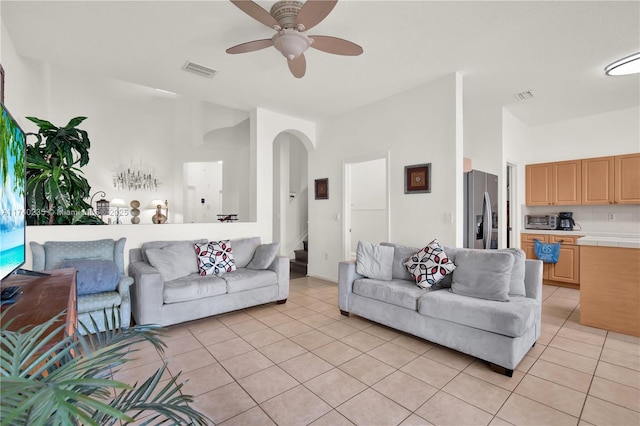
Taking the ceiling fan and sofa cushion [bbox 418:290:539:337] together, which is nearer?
the ceiling fan

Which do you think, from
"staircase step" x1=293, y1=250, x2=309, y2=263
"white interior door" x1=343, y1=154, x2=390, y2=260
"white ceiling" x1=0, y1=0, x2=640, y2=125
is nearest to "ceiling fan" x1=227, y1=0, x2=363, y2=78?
"white ceiling" x1=0, y1=0, x2=640, y2=125

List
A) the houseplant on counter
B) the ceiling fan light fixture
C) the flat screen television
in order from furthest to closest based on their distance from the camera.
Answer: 1. the houseplant on counter
2. the ceiling fan light fixture
3. the flat screen television

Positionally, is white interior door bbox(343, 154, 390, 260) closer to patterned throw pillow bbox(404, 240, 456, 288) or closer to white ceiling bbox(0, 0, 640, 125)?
white ceiling bbox(0, 0, 640, 125)

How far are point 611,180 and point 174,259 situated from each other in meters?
6.31

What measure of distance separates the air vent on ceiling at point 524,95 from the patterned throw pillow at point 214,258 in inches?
177

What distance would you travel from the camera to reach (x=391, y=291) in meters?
2.97

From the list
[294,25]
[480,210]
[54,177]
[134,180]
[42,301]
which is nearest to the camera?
[42,301]

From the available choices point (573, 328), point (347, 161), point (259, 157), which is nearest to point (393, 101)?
point (347, 161)

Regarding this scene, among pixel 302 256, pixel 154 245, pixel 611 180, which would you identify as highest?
pixel 611 180

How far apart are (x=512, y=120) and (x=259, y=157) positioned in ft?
14.0

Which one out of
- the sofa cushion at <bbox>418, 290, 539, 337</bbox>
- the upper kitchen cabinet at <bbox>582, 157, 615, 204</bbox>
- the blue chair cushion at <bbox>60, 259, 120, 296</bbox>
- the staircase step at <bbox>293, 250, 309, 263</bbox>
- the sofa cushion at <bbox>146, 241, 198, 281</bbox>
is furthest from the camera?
the staircase step at <bbox>293, 250, 309, 263</bbox>

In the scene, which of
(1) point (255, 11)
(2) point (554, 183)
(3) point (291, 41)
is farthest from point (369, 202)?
(1) point (255, 11)

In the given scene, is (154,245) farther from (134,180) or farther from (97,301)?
(134,180)

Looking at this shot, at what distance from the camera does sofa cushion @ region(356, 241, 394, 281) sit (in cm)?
336
